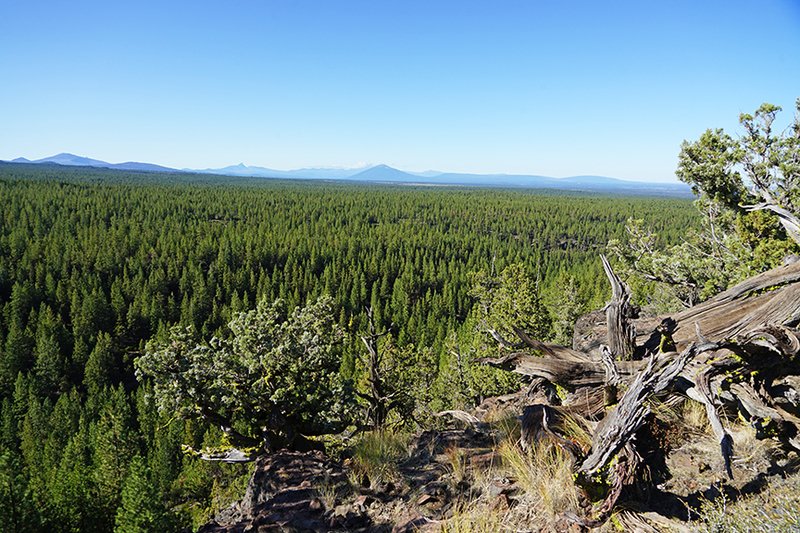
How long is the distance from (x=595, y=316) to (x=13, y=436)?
57.3 metres

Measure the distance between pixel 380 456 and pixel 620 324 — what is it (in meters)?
4.31

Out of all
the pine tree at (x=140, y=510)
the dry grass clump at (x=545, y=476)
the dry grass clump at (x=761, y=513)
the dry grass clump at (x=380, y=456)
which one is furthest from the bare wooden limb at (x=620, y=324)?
the pine tree at (x=140, y=510)

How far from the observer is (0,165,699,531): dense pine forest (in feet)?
74.1

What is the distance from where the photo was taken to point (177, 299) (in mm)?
86250

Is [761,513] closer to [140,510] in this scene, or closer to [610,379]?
[610,379]

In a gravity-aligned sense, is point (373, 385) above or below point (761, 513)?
below

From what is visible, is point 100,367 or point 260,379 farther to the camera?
point 100,367

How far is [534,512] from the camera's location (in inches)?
185

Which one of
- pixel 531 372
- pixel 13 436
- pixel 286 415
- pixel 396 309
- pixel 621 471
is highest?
pixel 531 372

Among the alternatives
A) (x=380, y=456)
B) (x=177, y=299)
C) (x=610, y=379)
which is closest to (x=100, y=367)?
(x=177, y=299)

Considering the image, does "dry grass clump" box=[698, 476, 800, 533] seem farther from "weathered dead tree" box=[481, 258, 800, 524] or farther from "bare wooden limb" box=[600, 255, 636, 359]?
"bare wooden limb" box=[600, 255, 636, 359]

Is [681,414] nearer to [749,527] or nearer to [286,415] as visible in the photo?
[749,527]

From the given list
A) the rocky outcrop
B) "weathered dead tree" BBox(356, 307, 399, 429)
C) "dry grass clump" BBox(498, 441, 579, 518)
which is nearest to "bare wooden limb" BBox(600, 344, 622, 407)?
"dry grass clump" BBox(498, 441, 579, 518)

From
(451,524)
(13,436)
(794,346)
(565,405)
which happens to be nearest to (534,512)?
(451,524)
